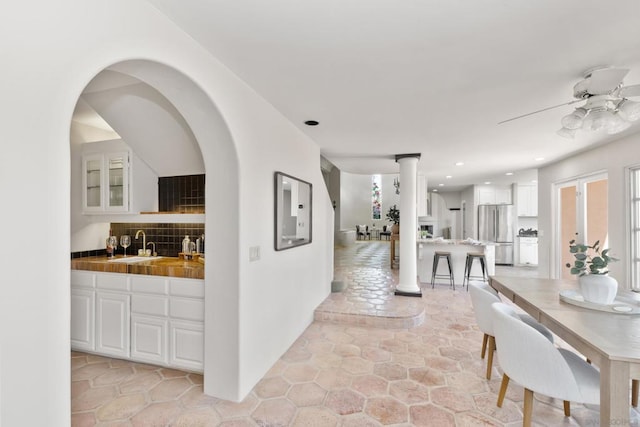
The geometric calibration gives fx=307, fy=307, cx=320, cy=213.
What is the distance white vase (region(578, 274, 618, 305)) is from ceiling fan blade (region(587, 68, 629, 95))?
4.02 ft

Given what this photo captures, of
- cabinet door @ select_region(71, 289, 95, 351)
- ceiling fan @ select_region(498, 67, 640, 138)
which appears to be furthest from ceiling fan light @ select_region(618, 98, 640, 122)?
cabinet door @ select_region(71, 289, 95, 351)

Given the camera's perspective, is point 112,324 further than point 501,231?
No

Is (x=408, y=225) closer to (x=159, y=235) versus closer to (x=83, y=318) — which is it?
(x=159, y=235)

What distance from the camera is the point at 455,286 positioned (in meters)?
5.82

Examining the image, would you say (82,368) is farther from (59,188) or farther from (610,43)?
(610,43)

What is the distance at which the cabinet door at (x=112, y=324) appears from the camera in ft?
8.64

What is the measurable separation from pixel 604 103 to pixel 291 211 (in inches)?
102

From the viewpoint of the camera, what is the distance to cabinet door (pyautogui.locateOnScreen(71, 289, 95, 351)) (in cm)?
275

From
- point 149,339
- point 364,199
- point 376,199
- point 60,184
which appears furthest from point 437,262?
point 376,199

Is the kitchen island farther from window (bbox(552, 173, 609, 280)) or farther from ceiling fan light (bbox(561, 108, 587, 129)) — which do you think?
ceiling fan light (bbox(561, 108, 587, 129))

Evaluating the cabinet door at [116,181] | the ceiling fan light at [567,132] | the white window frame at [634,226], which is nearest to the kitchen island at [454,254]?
the white window frame at [634,226]

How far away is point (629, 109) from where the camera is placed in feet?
6.41

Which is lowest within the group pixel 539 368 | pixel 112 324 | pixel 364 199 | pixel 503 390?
pixel 503 390

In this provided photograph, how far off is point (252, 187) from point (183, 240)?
4.71 ft
